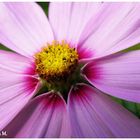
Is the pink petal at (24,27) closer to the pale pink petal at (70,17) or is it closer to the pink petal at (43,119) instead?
the pale pink petal at (70,17)

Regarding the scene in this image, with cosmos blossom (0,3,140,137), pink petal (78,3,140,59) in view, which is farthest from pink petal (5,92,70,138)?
pink petal (78,3,140,59)

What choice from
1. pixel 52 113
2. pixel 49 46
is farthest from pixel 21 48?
pixel 52 113

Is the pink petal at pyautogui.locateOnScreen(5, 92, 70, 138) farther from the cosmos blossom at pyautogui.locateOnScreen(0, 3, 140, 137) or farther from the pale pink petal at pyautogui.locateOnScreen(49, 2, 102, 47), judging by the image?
the pale pink petal at pyautogui.locateOnScreen(49, 2, 102, 47)

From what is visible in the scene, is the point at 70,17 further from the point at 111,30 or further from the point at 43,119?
the point at 43,119

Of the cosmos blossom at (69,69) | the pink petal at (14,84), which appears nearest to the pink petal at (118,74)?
the cosmos blossom at (69,69)

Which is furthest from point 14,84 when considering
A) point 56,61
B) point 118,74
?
point 118,74

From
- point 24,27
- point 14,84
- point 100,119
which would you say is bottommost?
point 100,119
